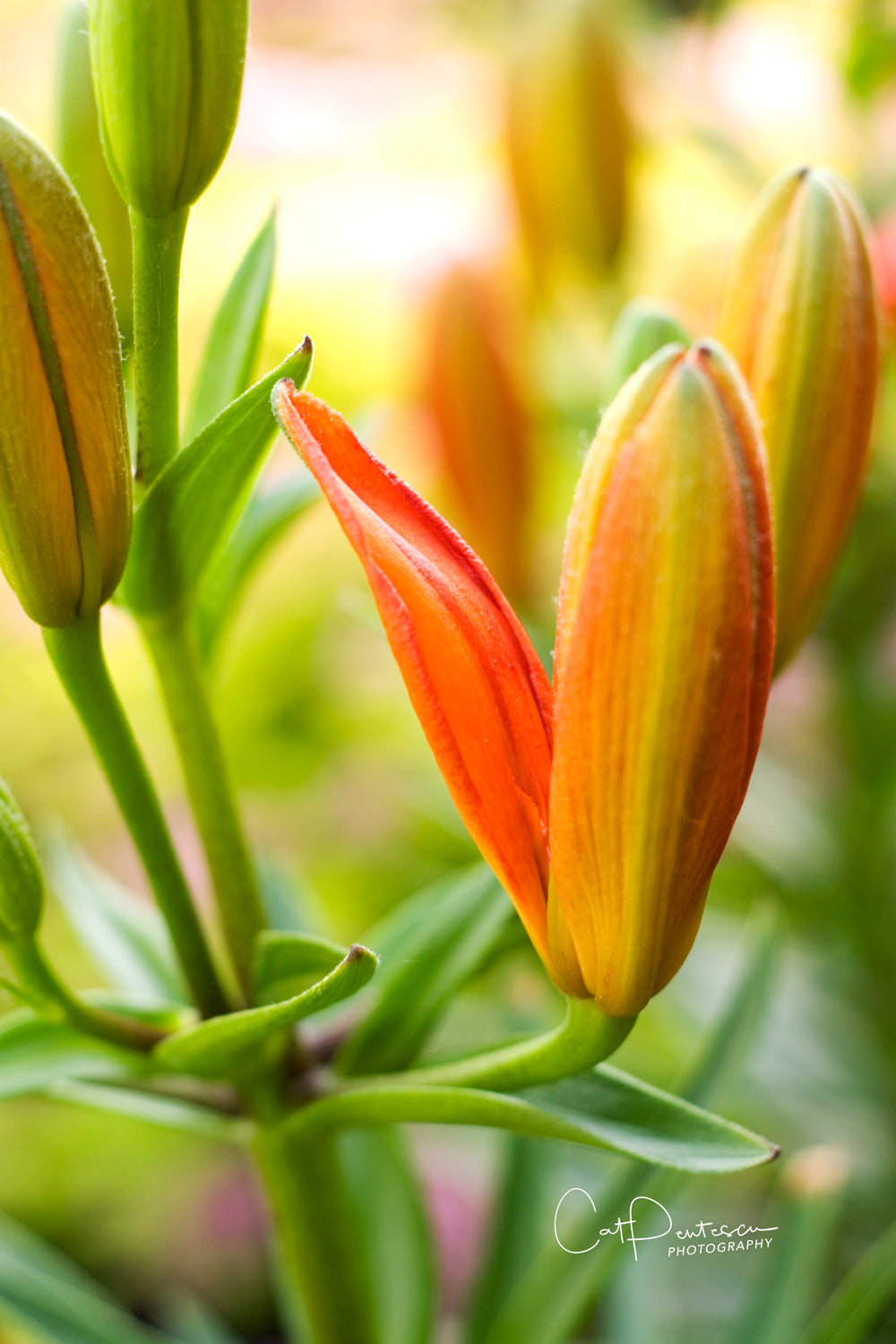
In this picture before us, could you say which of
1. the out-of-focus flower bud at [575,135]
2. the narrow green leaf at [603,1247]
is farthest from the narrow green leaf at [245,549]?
the out-of-focus flower bud at [575,135]

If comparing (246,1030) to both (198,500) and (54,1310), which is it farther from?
(54,1310)

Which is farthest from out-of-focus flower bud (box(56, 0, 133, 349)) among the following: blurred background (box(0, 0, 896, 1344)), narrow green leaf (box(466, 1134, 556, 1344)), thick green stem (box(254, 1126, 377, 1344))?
narrow green leaf (box(466, 1134, 556, 1344))

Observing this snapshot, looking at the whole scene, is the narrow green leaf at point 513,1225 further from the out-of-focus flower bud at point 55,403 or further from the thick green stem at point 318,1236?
the out-of-focus flower bud at point 55,403

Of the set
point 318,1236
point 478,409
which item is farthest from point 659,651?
point 478,409

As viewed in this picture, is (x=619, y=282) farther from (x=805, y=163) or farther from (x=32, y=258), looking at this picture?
(x=32, y=258)

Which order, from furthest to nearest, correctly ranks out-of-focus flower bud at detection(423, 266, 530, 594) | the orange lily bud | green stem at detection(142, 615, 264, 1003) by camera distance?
out-of-focus flower bud at detection(423, 266, 530, 594) → green stem at detection(142, 615, 264, 1003) → the orange lily bud

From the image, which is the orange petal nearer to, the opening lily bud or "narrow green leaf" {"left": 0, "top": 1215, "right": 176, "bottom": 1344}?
the opening lily bud

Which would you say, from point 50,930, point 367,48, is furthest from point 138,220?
point 367,48
